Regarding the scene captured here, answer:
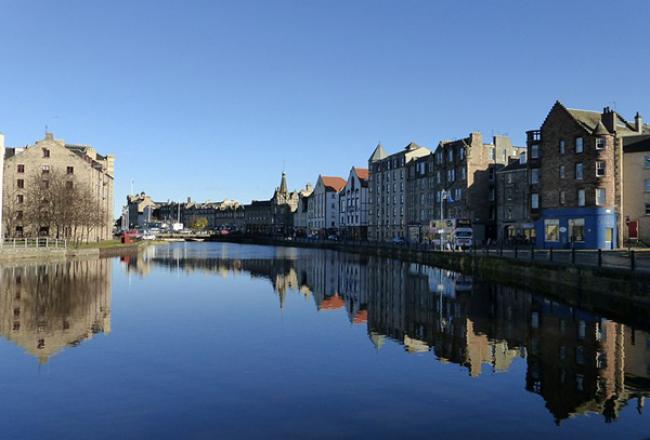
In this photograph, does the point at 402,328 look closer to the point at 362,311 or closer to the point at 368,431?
the point at 362,311

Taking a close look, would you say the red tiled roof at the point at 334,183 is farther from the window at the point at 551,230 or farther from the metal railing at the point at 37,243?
the window at the point at 551,230

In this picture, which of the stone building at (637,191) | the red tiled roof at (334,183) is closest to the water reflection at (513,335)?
the stone building at (637,191)

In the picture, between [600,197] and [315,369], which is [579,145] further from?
[315,369]

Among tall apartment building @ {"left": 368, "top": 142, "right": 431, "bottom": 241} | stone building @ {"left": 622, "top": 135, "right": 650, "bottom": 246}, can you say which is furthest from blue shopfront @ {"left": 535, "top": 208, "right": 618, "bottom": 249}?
tall apartment building @ {"left": 368, "top": 142, "right": 431, "bottom": 241}

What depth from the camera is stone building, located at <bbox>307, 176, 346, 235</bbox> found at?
483 feet

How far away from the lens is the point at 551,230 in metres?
61.1

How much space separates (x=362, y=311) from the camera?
95.0 ft

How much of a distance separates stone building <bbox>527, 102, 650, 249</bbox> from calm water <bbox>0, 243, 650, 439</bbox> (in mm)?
29833

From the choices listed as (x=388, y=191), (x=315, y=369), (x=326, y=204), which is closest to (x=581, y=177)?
(x=315, y=369)

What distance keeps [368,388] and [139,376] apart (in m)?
6.67

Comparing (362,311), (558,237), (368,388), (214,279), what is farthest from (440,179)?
(368,388)

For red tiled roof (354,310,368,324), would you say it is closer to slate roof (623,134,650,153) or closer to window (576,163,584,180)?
window (576,163,584,180)

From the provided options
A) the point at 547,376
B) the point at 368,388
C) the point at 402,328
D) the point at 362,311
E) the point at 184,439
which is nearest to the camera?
the point at 184,439

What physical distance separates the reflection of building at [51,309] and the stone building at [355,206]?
88.6 metres
